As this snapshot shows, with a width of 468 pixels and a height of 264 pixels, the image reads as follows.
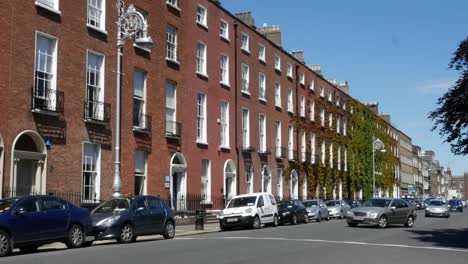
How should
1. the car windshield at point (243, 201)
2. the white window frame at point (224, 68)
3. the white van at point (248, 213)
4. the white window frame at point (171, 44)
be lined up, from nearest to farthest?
the white van at point (248, 213)
the car windshield at point (243, 201)
the white window frame at point (171, 44)
the white window frame at point (224, 68)

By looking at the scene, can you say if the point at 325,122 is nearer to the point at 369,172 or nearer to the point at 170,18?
the point at 369,172

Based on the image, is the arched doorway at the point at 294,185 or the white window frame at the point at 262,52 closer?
the white window frame at the point at 262,52

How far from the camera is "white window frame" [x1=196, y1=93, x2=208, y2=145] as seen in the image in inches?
1409

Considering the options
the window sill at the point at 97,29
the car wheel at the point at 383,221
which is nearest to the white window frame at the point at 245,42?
Result: the window sill at the point at 97,29

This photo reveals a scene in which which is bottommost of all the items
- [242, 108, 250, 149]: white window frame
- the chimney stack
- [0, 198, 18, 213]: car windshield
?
[0, 198, 18, 213]: car windshield

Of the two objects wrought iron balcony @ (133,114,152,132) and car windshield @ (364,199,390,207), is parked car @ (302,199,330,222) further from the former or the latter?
wrought iron balcony @ (133,114,152,132)

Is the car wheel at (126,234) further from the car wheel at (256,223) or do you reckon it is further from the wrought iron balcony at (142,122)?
the wrought iron balcony at (142,122)

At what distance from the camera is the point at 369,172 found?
2773 inches

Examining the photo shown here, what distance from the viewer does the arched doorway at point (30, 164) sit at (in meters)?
22.8

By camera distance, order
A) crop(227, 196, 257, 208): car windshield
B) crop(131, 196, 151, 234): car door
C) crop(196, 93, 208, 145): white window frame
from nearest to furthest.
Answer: crop(131, 196, 151, 234): car door, crop(227, 196, 257, 208): car windshield, crop(196, 93, 208, 145): white window frame

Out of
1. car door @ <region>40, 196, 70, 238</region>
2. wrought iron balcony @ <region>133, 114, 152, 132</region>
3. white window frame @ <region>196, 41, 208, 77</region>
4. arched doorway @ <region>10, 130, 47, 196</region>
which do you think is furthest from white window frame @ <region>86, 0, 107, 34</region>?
car door @ <region>40, 196, 70, 238</region>

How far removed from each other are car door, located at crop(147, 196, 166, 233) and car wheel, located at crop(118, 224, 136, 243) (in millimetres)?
1020

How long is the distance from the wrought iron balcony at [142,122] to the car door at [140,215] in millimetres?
9401

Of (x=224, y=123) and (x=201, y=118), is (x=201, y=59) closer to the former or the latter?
(x=201, y=118)
